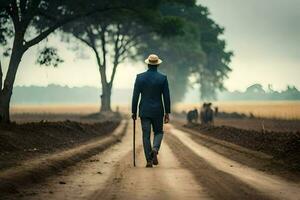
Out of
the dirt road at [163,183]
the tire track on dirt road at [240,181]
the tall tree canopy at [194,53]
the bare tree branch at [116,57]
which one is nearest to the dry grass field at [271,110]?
the tall tree canopy at [194,53]

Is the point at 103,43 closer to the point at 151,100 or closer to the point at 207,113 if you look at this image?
the point at 207,113

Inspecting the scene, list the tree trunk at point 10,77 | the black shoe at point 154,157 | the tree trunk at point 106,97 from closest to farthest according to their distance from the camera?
the black shoe at point 154,157
the tree trunk at point 10,77
the tree trunk at point 106,97

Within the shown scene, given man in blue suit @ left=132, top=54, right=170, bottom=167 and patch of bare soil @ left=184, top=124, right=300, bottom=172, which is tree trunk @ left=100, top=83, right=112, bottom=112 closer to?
patch of bare soil @ left=184, top=124, right=300, bottom=172

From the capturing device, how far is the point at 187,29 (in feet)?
208

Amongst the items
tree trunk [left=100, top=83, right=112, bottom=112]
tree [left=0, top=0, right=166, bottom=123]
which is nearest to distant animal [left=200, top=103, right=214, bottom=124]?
tree [left=0, top=0, right=166, bottom=123]

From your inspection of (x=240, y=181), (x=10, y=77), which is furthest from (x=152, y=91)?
(x=10, y=77)

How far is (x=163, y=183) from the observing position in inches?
344

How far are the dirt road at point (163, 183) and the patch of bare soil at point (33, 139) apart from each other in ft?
5.32

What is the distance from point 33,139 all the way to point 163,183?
9.92 m

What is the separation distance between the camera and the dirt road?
25.3ft

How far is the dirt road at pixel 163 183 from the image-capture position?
303 inches

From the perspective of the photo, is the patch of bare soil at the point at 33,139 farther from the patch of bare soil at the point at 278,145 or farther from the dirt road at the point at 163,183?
the patch of bare soil at the point at 278,145

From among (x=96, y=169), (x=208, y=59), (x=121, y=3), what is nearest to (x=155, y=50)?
(x=208, y=59)

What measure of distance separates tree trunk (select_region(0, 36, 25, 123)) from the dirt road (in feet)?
43.6
